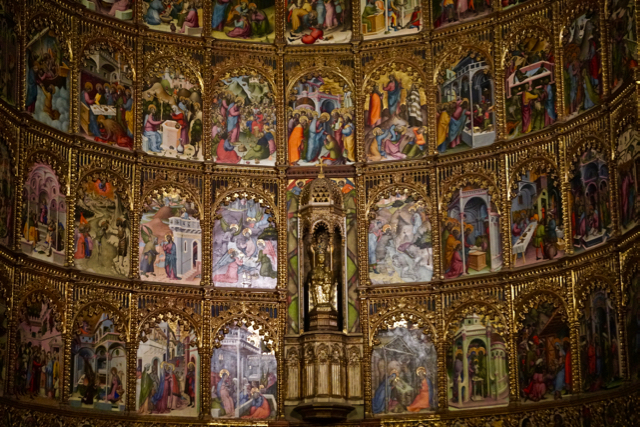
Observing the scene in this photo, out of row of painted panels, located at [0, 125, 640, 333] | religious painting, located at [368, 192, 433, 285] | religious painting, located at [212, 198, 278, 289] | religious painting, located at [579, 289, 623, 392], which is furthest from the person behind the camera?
religious painting, located at [212, 198, 278, 289]

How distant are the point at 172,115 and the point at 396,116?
582 centimetres

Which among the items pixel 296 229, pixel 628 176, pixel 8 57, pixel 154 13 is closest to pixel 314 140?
pixel 296 229

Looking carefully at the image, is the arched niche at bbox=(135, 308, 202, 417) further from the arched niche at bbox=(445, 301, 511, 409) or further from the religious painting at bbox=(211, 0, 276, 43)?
the religious painting at bbox=(211, 0, 276, 43)

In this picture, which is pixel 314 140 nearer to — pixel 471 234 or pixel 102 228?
pixel 471 234

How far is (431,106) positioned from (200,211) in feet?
21.4

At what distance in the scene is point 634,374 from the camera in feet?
84.6

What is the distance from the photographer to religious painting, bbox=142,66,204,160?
103ft

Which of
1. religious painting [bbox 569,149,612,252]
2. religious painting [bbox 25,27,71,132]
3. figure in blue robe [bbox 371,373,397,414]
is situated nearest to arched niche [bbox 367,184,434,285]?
figure in blue robe [bbox 371,373,397,414]

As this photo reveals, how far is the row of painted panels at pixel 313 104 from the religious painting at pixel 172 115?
26 mm

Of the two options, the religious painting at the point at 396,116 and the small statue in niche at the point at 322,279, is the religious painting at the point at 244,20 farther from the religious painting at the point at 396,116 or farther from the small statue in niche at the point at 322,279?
the small statue in niche at the point at 322,279

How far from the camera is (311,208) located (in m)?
30.7

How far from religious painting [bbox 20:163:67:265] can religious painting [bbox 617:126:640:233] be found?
1296cm

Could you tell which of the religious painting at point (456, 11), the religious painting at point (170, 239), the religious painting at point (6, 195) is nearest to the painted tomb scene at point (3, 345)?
the religious painting at point (6, 195)

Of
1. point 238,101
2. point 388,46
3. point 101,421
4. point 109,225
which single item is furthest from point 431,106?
point 101,421
